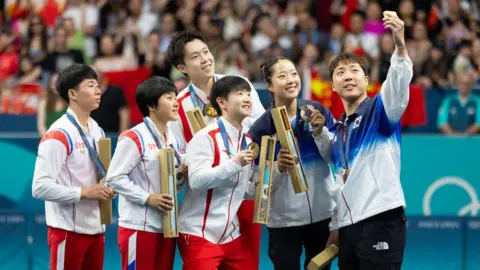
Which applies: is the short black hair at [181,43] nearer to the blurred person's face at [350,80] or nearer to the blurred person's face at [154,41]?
the blurred person's face at [350,80]

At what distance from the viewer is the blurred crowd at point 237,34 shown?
47.3 ft

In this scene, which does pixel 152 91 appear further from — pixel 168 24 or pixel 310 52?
pixel 168 24

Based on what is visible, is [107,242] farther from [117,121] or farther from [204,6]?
[204,6]

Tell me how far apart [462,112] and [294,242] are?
240 inches

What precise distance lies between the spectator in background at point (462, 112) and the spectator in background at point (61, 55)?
5.27 m

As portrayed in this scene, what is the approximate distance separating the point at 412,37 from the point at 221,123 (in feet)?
28.0

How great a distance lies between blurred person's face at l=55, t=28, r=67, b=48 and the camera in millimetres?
14477

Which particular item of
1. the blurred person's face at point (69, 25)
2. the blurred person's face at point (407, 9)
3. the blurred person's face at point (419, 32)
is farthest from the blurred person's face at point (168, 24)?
the blurred person's face at point (419, 32)

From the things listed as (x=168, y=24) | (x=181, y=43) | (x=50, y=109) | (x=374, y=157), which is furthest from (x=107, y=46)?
(x=374, y=157)

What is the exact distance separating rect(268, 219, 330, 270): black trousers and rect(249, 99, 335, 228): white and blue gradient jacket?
0.22ft

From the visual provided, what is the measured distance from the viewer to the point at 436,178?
1086 centimetres

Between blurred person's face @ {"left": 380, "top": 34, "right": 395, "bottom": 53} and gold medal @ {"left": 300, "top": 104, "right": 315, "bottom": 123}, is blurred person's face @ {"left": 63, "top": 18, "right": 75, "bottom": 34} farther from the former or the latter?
gold medal @ {"left": 300, "top": 104, "right": 315, "bottom": 123}

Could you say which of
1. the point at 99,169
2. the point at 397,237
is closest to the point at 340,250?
the point at 397,237

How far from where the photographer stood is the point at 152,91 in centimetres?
722
